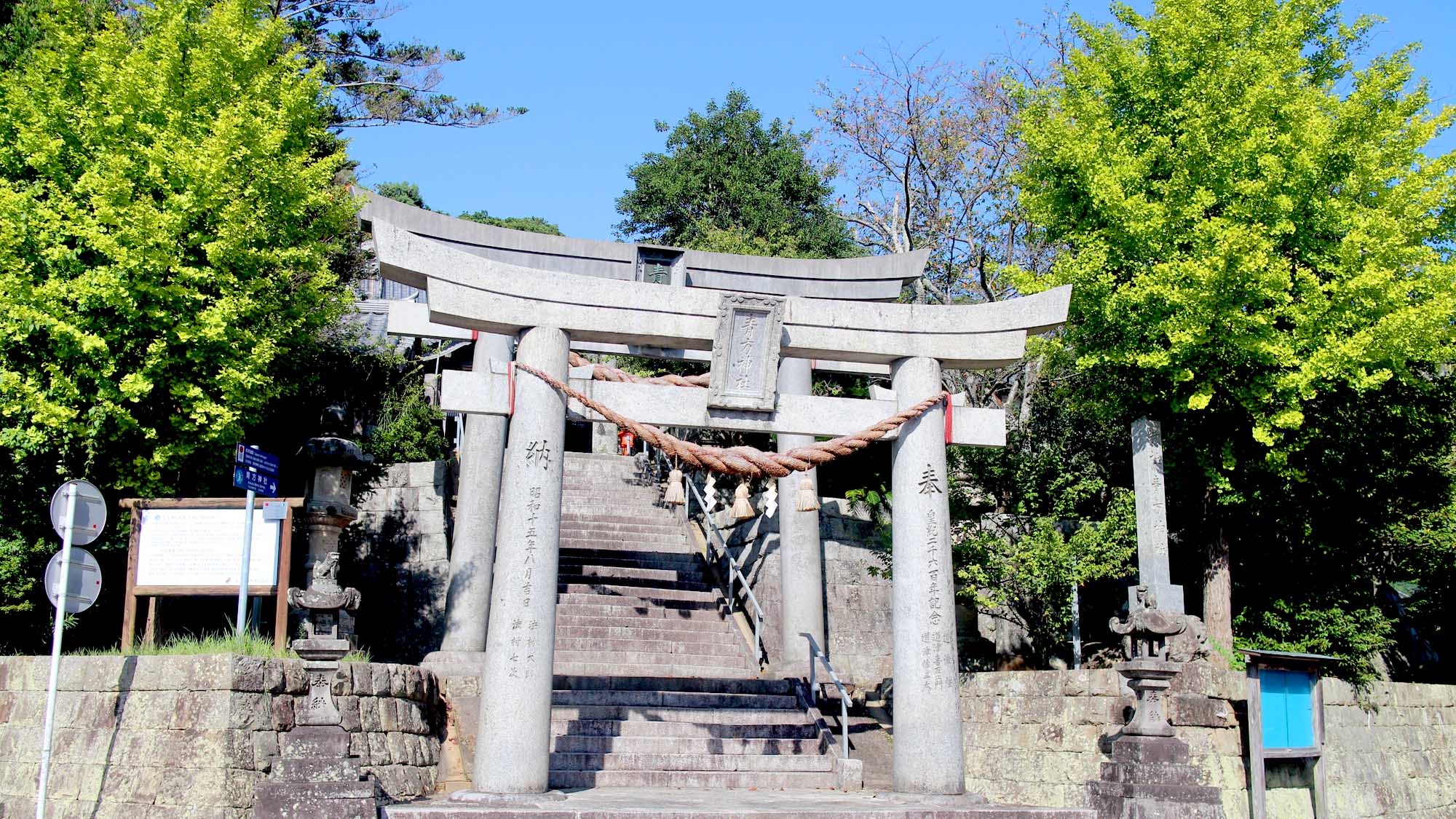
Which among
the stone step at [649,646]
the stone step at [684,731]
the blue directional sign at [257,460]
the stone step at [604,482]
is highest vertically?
the stone step at [604,482]

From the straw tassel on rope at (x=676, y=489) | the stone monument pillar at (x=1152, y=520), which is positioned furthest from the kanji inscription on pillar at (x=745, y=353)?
the stone monument pillar at (x=1152, y=520)

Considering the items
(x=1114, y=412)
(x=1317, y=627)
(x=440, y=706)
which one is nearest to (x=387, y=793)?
(x=440, y=706)

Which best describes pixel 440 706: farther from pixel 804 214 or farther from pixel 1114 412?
pixel 804 214

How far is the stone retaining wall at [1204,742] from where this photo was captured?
11.0 m

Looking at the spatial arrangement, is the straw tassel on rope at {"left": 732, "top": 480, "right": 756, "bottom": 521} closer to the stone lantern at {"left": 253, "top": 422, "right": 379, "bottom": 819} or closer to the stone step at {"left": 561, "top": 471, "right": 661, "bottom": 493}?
the stone lantern at {"left": 253, "top": 422, "right": 379, "bottom": 819}

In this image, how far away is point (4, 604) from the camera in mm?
12148

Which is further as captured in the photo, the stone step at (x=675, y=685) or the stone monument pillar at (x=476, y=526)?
the stone monument pillar at (x=476, y=526)

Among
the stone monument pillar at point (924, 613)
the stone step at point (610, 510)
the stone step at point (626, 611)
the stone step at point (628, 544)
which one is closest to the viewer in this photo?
the stone monument pillar at point (924, 613)

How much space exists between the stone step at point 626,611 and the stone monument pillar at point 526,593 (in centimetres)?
563

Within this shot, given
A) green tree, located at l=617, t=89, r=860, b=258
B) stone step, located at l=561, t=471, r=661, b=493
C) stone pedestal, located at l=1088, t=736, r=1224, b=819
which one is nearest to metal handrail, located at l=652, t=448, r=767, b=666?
stone step, located at l=561, t=471, r=661, b=493

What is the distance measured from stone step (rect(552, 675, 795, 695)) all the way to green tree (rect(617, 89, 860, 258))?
18340 mm

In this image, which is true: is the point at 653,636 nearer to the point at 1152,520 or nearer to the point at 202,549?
the point at 202,549

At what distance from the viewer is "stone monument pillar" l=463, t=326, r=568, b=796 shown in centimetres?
926

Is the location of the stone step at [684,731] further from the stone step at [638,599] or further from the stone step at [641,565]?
the stone step at [641,565]
